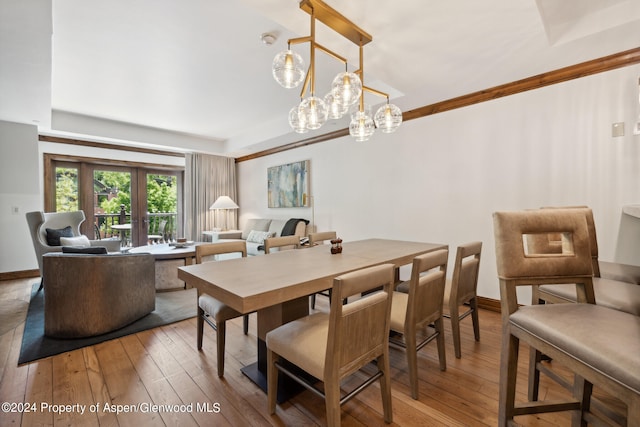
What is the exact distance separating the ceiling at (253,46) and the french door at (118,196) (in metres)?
1.42

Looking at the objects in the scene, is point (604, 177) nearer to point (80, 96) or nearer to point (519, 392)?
point (519, 392)

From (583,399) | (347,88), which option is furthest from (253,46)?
(583,399)

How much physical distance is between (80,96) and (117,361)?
3526 millimetres

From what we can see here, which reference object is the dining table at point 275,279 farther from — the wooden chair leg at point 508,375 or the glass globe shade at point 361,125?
the glass globe shade at point 361,125

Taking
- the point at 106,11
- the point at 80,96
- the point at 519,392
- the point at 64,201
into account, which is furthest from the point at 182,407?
the point at 64,201

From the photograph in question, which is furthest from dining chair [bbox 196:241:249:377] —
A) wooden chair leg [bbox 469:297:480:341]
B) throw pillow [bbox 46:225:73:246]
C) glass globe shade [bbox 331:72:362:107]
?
throw pillow [bbox 46:225:73:246]

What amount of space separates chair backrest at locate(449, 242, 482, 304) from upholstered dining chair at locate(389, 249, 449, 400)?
0.51 feet

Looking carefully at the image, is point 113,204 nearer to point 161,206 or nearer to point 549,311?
point 161,206

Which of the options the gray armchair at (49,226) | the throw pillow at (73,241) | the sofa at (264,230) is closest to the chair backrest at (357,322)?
the sofa at (264,230)

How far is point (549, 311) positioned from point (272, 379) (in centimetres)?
123

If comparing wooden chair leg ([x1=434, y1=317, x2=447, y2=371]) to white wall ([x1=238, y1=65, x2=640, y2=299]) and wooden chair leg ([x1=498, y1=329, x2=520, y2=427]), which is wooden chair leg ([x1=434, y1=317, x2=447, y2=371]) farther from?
white wall ([x1=238, y1=65, x2=640, y2=299])

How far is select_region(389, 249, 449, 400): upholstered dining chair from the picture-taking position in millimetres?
1465

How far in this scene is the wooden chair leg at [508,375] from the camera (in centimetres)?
106

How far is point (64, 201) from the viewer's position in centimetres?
509
